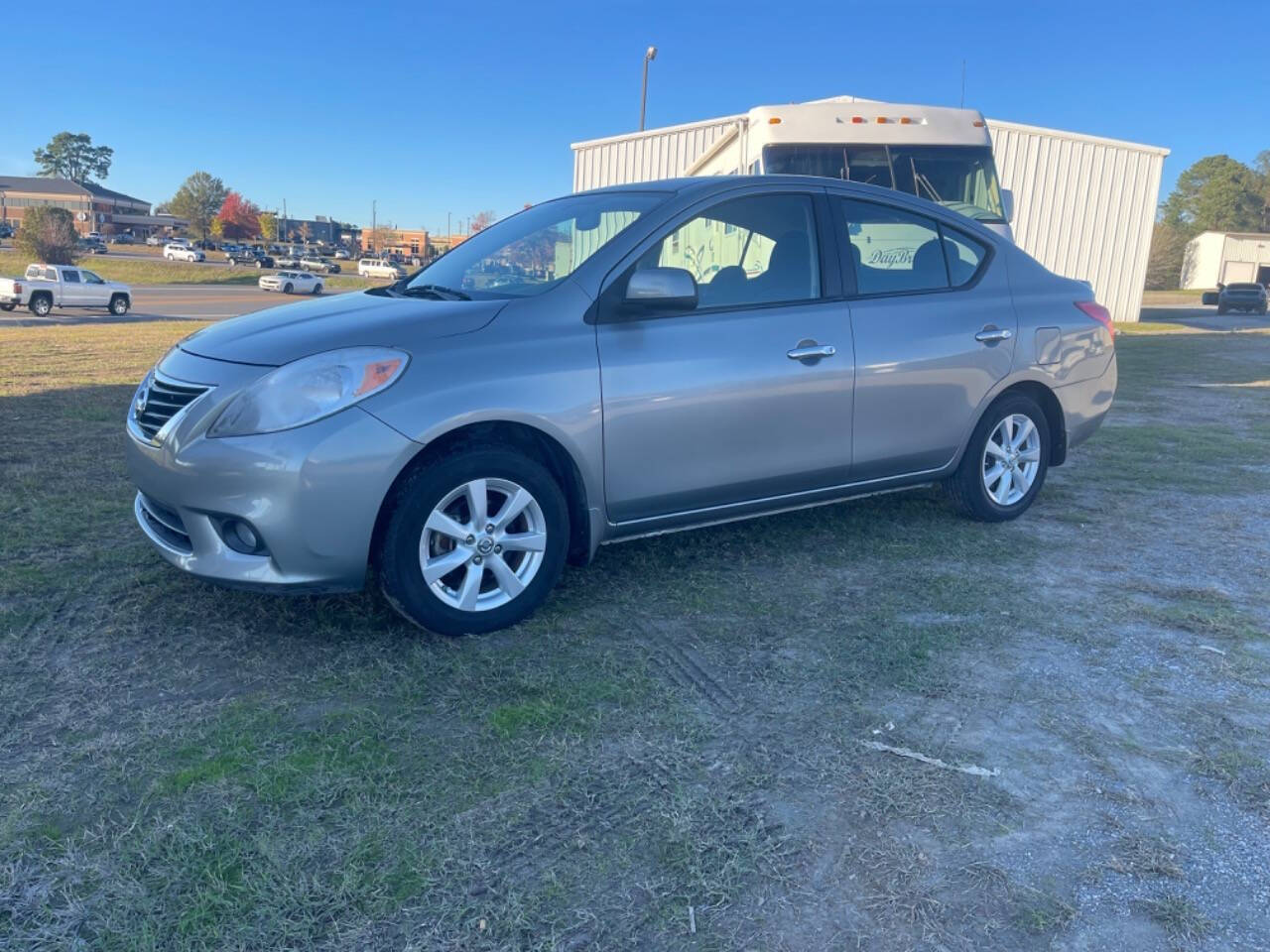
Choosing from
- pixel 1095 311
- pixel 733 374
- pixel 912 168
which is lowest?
pixel 733 374

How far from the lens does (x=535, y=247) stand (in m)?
4.45

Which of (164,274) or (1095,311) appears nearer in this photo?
(1095,311)

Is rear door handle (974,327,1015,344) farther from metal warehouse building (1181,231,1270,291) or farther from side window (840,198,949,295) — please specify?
metal warehouse building (1181,231,1270,291)

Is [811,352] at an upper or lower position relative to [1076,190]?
lower

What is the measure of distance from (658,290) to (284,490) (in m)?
1.54

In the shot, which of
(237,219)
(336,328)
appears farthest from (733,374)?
(237,219)

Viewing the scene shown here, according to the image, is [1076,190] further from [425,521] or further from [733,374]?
[425,521]

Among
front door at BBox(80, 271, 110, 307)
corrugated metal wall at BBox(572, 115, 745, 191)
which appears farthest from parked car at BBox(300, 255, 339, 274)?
corrugated metal wall at BBox(572, 115, 745, 191)

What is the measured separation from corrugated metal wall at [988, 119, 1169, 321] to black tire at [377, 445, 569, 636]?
23448 mm

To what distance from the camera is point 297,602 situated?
157 inches

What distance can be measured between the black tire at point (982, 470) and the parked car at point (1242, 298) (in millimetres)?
42303

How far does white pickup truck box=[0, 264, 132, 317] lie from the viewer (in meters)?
28.9

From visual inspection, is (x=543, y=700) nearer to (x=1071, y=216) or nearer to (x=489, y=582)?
(x=489, y=582)

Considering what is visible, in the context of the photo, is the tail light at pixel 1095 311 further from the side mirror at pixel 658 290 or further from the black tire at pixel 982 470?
the side mirror at pixel 658 290
